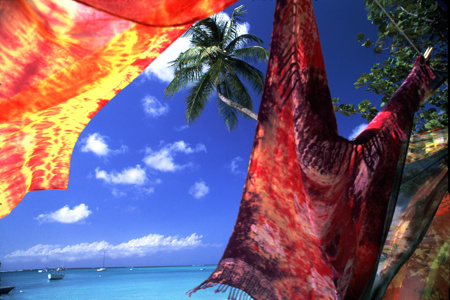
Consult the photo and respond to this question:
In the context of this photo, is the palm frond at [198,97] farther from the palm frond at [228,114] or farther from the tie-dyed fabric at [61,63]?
the tie-dyed fabric at [61,63]

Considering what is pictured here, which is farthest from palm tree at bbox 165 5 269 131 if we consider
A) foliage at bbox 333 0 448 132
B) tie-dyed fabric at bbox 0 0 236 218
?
tie-dyed fabric at bbox 0 0 236 218

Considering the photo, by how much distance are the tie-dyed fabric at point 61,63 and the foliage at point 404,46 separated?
84.4 inches

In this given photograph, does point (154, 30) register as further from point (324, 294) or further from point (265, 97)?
point (324, 294)

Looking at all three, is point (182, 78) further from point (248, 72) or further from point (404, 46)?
point (404, 46)

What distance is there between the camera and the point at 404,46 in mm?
2572

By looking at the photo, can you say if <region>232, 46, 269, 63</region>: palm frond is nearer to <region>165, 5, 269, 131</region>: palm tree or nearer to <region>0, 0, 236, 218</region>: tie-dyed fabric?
<region>165, 5, 269, 131</region>: palm tree

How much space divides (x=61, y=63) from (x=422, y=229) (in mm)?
1868

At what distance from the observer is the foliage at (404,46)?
2.52m

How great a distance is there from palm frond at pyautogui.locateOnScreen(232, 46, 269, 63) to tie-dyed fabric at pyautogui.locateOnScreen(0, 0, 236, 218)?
8051mm

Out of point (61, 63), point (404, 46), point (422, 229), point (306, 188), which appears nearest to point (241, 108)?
point (404, 46)

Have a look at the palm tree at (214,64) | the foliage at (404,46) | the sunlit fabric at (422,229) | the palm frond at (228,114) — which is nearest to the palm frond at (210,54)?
the palm tree at (214,64)

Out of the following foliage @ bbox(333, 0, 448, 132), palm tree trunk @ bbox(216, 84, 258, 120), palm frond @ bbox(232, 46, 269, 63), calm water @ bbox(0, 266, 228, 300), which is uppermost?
palm frond @ bbox(232, 46, 269, 63)

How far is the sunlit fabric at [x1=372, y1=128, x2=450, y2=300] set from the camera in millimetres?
1564

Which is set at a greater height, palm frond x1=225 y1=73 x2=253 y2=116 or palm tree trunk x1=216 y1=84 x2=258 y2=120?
palm frond x1=225 y1=73 x2=253 y2=116
